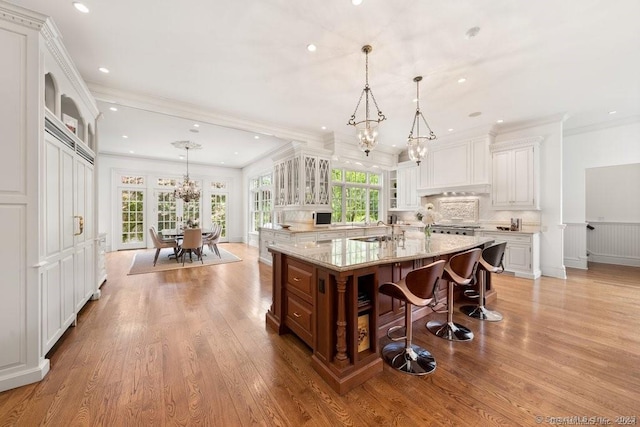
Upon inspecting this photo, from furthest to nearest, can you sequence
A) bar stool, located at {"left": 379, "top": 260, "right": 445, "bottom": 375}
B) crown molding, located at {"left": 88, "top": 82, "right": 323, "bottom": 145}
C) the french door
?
the french door < crown molding, located at {"left": 88, "top": 82, "right": 323, "bottom": 145} < bar stool, located at {"left": 379, "top": 260, "right": 445, "bottom": 375}

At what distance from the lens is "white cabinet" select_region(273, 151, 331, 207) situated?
19.2 ft

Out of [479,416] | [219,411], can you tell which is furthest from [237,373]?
[479,416]

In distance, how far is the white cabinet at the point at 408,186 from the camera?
6.80 meters

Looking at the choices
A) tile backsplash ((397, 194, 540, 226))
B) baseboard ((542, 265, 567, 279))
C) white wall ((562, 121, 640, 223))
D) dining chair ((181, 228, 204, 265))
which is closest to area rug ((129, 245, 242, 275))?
dining chair ((181, 228, 204, 265))

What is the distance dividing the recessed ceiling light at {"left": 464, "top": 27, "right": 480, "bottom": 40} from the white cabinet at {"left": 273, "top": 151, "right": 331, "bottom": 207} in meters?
3.79

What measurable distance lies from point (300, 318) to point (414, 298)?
3.53 feet

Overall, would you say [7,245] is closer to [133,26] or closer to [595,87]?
[133,26]

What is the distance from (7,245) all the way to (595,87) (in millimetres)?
7076

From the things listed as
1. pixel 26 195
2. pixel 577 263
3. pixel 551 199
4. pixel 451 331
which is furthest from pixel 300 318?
pixel 577 263

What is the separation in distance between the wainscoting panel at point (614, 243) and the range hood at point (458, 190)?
327 centimetres

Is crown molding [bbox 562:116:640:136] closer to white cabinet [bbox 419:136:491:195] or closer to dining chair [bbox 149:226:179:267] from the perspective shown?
white cabinet [bbox 419:136:491:195]

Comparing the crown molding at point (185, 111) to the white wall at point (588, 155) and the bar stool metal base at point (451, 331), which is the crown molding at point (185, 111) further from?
the white wall at point (588, 155)

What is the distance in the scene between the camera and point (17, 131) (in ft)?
6.13

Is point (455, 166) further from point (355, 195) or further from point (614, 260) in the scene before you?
point (614, 260)
